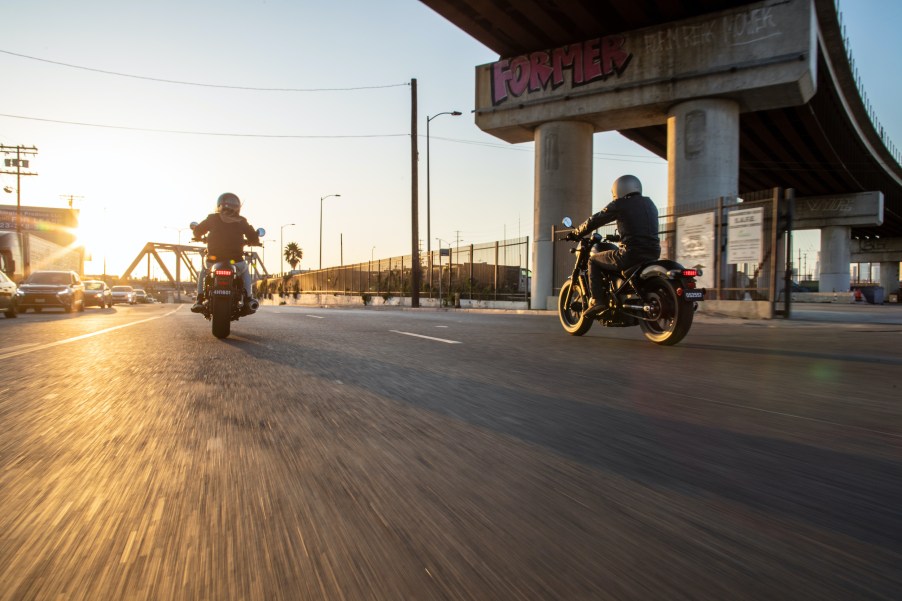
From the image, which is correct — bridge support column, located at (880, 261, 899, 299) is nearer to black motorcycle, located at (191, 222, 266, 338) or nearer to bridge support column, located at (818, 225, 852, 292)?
bridge support column, located at (818, 225, 852, 292)

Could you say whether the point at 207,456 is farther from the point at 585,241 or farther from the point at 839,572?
the point at 585,241

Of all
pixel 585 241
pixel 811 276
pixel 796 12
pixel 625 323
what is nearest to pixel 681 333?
pixel 625 323

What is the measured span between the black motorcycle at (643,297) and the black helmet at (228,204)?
4.96 meters

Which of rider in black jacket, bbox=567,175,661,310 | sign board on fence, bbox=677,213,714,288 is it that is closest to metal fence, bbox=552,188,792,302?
sign board on fence, bbox=677,213,714,288

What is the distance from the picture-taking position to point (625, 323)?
7.76m

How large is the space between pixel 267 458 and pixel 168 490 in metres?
0.42

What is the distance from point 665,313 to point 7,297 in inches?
700

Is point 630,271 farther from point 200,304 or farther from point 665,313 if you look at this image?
point 200,304

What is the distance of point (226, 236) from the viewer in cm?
846

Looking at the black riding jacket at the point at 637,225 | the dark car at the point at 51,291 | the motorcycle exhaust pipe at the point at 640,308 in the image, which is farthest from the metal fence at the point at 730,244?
the dark car at the point at 51,291

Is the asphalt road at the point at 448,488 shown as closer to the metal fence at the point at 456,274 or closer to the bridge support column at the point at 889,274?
the metal fence at the point at 456,274

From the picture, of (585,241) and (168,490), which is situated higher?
(585,241)

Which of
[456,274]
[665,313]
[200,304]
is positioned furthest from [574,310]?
[456,274]

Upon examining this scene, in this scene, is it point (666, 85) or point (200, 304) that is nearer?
point (200, 304)
